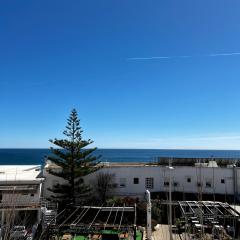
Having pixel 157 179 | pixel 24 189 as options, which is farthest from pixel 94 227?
pixel 157 179

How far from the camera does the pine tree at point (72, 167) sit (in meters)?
26.0

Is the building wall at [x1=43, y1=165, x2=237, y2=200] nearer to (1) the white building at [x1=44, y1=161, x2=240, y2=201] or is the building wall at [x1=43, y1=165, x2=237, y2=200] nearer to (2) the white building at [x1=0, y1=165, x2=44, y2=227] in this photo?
(1) the white building at [x1=44, y1=161, x2=240, y2=201]

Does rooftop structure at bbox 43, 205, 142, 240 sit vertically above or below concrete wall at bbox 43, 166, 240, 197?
below

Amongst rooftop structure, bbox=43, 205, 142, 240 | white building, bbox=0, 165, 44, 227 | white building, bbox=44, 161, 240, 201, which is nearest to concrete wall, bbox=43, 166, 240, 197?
white building, bbox=44, 161, 240, 201

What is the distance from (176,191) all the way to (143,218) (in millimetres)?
5762

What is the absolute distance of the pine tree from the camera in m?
26.0

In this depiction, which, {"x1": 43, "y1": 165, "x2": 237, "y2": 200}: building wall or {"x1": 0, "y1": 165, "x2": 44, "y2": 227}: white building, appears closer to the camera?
{"x1": 0, "y1": 165, "x2": 44, "y2": 227}: white building

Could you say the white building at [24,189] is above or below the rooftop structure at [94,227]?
above

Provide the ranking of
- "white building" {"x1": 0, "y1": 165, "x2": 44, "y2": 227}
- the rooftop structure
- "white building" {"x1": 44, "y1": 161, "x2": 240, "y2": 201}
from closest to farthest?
the rooftop structure → "white building" {"x1": 0, "y1": 165, "x2": 44, "y2": 227} → "white building" {"x1": 44, "y1": 161, "x2": 240, "y2": 201}

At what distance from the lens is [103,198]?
1067 inches

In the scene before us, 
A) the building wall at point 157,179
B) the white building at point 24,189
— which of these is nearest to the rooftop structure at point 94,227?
the white building at point 24,189

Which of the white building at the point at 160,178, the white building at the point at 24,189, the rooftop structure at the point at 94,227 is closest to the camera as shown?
the rooftop structure at the point at 94,227

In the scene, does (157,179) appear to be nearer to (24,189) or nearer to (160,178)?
(160,178)

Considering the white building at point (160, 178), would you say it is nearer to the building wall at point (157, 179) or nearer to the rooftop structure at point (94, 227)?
the building wall at point (157, 179)
